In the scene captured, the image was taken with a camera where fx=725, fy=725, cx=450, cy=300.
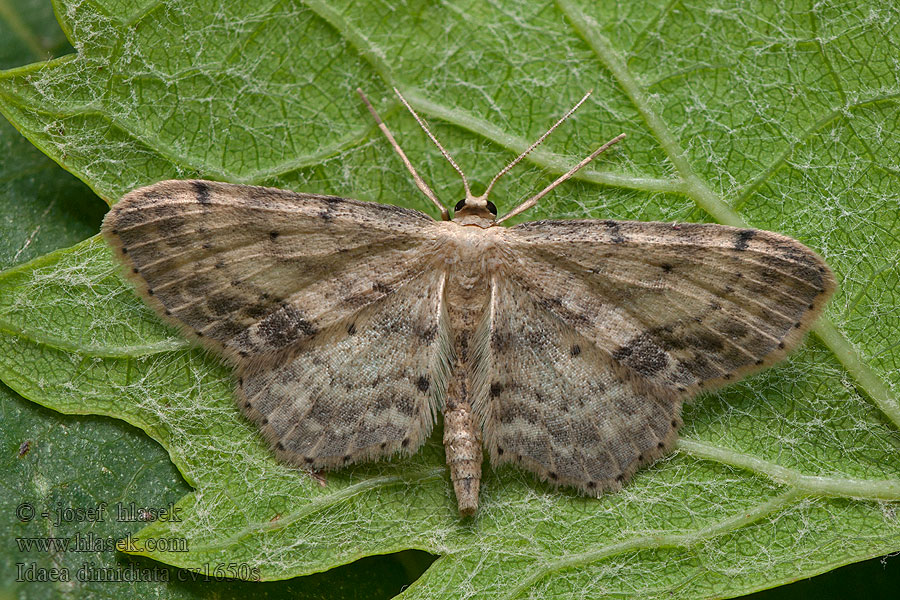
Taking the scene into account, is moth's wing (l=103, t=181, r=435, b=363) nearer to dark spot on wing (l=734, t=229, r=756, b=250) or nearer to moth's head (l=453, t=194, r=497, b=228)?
moth's head (l=453, t=194, r=497, b=228)

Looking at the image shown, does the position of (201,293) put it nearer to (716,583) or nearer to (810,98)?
(716,583)

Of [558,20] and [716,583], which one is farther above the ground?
[558,20]

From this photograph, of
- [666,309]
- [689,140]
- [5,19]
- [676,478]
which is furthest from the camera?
[5,19]

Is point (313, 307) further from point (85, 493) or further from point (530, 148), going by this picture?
point (85, 493)

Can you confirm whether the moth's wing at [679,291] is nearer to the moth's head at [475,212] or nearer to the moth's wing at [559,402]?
the moth's wing at [559,402]

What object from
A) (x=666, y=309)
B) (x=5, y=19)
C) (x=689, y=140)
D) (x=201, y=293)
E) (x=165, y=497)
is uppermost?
(x=5, y=19)

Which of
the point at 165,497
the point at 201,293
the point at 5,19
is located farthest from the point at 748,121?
the point at 5,19

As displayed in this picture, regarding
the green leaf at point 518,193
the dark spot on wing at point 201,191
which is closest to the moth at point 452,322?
the dark spot on wing at point 201,191

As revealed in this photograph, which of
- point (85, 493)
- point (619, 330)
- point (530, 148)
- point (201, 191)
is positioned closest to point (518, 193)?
point (530, 148)
